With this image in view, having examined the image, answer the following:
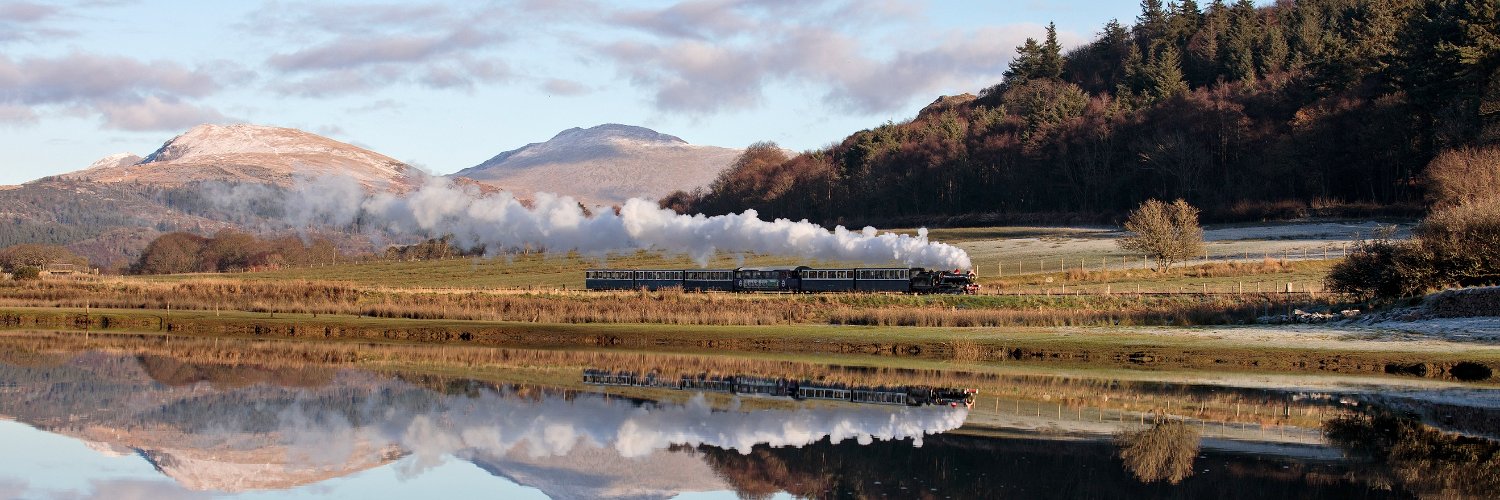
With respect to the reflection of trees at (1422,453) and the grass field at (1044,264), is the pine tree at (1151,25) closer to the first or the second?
the grass field at (1044,264)

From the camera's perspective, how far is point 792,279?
7869cm

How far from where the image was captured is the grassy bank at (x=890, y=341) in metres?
42.2

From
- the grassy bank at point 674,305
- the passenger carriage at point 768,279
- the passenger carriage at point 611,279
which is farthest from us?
the passenger carriage at point 611,279

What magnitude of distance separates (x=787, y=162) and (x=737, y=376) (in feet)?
428

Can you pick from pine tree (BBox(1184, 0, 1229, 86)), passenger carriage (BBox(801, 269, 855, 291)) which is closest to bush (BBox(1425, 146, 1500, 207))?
passenger carriage (BBox(801, 269, 855, 291))

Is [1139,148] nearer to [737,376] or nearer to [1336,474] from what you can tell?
[737,376]

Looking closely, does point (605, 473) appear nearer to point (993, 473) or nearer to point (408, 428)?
point (408, 428)

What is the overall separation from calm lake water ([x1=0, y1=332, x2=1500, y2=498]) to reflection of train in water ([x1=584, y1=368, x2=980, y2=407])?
0.89 m

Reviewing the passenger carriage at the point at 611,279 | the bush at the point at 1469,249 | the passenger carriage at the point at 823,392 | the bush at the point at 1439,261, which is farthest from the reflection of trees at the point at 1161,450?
the passenger carriage at the point at 611,279

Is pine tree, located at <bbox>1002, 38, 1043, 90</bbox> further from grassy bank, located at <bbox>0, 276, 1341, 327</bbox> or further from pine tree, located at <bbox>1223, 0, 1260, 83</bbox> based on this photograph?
grassy bank, located at <bbox>0, 276, 1341, 327</bbox>

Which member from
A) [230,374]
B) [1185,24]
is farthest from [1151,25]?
[230,374]

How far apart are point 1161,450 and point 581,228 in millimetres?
53832

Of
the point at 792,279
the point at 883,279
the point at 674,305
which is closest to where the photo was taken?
the point at 674,305

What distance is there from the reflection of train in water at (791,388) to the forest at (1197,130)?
60.7 metres
